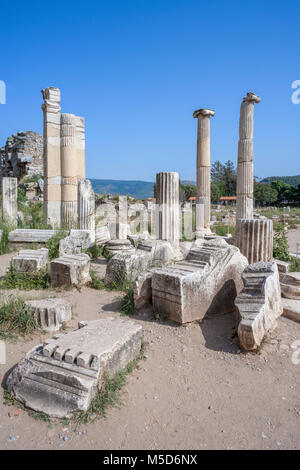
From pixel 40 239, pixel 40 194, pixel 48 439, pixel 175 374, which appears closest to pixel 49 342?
pixel 48 439

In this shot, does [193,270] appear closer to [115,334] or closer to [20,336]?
[115,334]

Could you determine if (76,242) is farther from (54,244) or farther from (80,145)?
(80,145)

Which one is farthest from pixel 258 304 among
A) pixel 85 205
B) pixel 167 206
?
pixel 85 205

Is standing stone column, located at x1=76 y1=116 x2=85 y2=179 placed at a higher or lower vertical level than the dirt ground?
higher

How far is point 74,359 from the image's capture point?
2.63 m

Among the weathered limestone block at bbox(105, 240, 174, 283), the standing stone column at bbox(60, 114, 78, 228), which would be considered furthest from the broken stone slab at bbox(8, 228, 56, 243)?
the weathered limestone block at bbox(105, 240, 174, 283)

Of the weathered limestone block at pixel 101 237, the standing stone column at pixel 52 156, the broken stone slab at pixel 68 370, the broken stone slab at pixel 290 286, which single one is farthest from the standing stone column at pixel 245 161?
the broken stone slab at pixel 68 370

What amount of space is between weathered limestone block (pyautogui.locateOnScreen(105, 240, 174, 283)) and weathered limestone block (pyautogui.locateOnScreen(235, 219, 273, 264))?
60.3 inches

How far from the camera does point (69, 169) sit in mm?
10758

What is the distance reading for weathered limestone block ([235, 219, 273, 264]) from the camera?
19.0 ft

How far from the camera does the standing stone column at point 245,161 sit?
11500 millimetres

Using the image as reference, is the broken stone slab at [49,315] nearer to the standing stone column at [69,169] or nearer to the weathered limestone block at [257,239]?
the weathered limestone block at [257,239]

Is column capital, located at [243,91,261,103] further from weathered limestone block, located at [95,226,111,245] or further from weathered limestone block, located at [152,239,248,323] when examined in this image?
weathered limestone block, located at [152,239,248,323]
